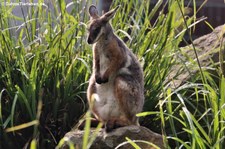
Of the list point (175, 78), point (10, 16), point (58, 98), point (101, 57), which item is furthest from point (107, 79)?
point (10, 16)

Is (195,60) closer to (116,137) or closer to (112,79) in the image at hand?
(112,79)

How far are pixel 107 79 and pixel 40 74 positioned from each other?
0.69m

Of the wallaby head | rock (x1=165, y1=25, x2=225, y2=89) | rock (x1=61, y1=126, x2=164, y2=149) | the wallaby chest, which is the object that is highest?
the wallaby head

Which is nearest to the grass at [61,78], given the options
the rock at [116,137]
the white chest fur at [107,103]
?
the white chest fur at [107,103]

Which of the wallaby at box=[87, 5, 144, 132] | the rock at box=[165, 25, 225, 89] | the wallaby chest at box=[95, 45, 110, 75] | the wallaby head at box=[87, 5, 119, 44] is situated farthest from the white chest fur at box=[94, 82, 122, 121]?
the rock at box=[165, 25, 225, 89]

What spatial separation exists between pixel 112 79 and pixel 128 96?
215 mm

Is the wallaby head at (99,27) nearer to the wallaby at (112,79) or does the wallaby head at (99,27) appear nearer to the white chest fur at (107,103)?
the wallaby at (112,79)

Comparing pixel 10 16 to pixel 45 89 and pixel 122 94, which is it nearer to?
pixel 45 89

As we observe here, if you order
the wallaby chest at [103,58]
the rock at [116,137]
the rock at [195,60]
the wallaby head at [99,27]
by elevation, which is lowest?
the rock at [116,137]

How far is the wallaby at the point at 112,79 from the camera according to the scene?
4.79 m

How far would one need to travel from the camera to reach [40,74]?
17.5ft

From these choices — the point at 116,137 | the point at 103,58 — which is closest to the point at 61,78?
the point at 103,58

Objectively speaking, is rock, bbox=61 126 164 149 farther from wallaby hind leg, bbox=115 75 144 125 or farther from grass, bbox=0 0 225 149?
grass, bbox=0 0 225 149

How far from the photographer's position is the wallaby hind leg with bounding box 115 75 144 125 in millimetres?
4770
